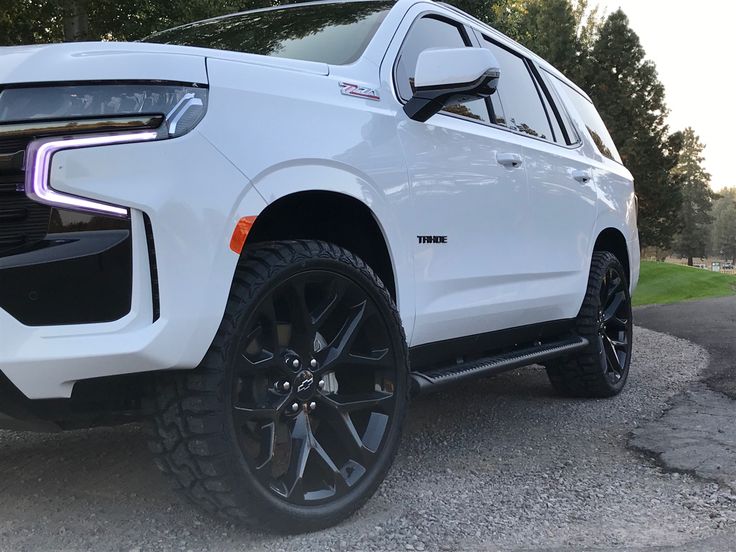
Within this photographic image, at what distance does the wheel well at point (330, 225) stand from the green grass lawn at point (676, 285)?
15770 millimetres

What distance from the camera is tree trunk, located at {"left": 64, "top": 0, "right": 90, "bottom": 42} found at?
778 centimetres

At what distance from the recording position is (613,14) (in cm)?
3067

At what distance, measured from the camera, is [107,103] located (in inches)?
81.5

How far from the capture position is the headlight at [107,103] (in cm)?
201

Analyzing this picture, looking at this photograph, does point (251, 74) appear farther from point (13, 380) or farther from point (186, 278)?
point (13, 380)

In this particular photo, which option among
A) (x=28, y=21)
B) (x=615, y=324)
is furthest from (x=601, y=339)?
(x=28, y=21)

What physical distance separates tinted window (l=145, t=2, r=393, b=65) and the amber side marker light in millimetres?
1036

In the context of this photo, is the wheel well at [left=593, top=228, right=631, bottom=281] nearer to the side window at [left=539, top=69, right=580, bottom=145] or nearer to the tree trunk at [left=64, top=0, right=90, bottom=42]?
the side window at [left=539, top=69, right=580, bottom=145]

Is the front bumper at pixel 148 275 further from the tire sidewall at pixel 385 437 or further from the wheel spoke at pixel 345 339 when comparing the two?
the wheel spoke at pixel 345 339

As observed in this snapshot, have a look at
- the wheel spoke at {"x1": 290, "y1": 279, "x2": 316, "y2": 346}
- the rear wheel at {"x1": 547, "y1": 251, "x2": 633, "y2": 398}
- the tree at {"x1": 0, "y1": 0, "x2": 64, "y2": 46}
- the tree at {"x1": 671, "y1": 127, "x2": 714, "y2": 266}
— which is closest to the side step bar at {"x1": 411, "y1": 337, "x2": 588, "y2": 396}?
the rear wheel at {"x1": 547, "y1": 251, "x2": 633, "y2": 398}

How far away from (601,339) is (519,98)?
5.53 ft

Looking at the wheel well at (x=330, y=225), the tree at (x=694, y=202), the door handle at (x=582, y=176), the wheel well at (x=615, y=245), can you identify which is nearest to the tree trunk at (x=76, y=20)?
the door handle at (x=582, y=176)

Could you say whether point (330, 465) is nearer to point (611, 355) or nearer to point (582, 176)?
point (582, 176)

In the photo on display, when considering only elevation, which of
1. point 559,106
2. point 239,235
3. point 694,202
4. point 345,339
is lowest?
point 694,202
